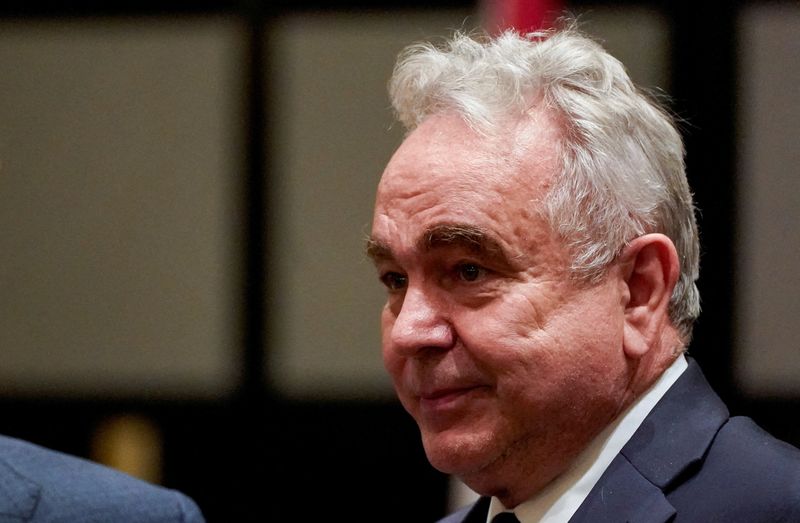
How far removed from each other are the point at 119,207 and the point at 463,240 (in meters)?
3.64

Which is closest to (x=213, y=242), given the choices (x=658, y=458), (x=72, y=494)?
(x=72, y=494)

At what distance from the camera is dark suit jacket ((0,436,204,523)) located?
7.48 feet

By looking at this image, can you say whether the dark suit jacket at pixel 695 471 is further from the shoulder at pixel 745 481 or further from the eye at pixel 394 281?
the eye at pixel 394 281

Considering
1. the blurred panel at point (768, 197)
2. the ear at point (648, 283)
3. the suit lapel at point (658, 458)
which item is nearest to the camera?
the suit lapel at point (658, 458)

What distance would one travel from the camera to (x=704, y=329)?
4.92 metres

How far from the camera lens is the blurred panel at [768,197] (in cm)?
490

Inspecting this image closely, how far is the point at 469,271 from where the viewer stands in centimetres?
196

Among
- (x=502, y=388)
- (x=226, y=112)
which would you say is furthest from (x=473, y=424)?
(x=226, y=112)

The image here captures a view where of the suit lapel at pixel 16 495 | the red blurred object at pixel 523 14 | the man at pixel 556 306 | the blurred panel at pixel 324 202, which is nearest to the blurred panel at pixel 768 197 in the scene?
the blurred panel at pixel 324 202

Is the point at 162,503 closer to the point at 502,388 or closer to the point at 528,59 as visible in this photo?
the point at 502,388

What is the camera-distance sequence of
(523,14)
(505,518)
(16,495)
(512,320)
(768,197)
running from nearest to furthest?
(512,320) → (505,518) → (16,495) → (523,14) → (768,197)

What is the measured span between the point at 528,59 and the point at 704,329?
3.06 meters

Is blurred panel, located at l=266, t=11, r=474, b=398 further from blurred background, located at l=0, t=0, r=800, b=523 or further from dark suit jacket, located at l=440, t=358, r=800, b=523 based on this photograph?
dark suit jacket, located at l=440, t=358, r=800, b=523

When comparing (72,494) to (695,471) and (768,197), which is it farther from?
(768,197)
